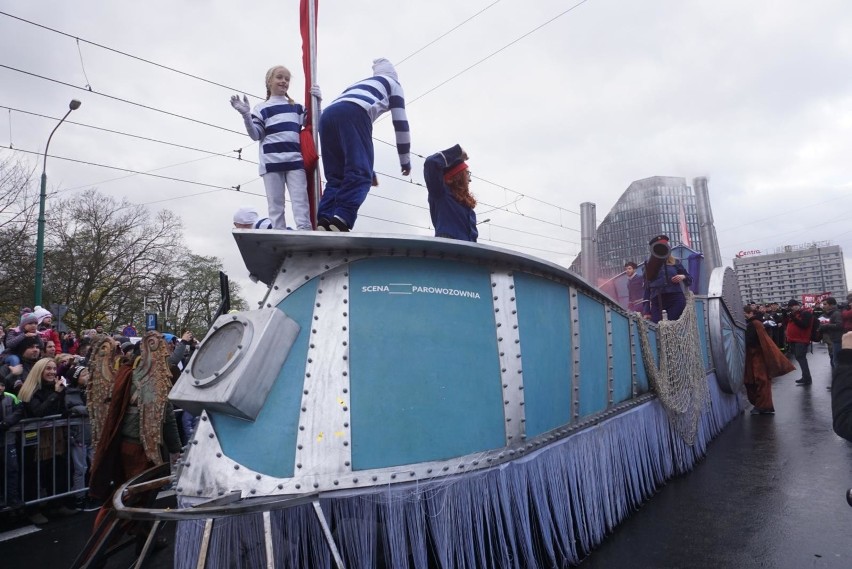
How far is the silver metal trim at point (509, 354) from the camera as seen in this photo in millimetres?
2541

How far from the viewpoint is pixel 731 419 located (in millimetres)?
7613

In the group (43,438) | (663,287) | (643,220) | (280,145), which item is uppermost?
(643,220)

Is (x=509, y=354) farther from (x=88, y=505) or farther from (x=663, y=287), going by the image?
(x=88, y=505)

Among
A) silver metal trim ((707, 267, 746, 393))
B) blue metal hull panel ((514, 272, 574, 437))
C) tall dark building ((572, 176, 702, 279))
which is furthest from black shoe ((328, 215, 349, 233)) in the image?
tall dark building ((572, 176, 702, 279))

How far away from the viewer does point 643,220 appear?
121 ft

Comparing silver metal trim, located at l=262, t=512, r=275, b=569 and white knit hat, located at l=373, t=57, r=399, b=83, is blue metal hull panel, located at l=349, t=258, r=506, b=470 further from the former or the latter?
white knit hat, located at l=373, t=57, r=399, b=83

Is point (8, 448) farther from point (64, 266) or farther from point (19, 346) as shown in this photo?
point (64, 266)

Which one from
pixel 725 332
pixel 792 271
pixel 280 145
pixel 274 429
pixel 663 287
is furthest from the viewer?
pixel 792 271

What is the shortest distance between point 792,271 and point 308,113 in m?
97.8

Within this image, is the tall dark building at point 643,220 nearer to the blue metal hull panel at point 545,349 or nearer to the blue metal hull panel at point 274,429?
the blue metal hull panel at point 545,349

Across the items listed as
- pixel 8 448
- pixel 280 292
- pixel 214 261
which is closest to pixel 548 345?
pixel 280 292

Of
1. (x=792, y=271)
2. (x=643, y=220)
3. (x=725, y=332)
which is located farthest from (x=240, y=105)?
(x=792, y=271)

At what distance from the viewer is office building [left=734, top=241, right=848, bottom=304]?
78.5 metres

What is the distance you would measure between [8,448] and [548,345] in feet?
16.7
